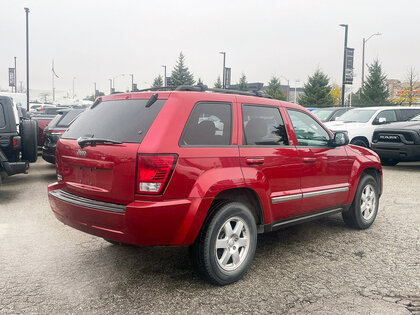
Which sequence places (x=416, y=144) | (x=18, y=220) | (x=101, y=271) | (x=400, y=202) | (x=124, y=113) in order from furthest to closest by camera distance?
(x=416, y=144)
(x=400, y=202)
(x=18, y=220)
(x=101, y=271)
(x=124, y=113)

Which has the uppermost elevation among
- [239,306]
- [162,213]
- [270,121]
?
[270,121]

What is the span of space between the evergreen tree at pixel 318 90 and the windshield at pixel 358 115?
81.6ft

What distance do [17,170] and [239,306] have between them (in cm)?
581

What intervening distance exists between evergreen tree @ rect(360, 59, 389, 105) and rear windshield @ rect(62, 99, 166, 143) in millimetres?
38418

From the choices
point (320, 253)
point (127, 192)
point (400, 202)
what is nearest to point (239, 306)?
point (127, 192)

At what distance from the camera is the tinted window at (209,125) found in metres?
3.72

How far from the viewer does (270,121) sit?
179 inches

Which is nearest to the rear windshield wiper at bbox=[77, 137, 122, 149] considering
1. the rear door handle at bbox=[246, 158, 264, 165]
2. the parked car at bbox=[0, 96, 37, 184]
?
the rear door handle at bbox=[246, 158, 264, 165]

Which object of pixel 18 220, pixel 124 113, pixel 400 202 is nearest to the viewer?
pixel 124 113

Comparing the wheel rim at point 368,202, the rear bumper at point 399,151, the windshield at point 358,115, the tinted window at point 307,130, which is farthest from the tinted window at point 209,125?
the windshield at point 358,115

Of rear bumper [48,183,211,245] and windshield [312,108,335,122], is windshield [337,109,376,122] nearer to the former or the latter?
windshield [312,108,335,122]

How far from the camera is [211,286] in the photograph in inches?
152

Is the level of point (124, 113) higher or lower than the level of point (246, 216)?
higher

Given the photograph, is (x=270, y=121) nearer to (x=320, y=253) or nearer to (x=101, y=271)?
(x=320, y=253)
